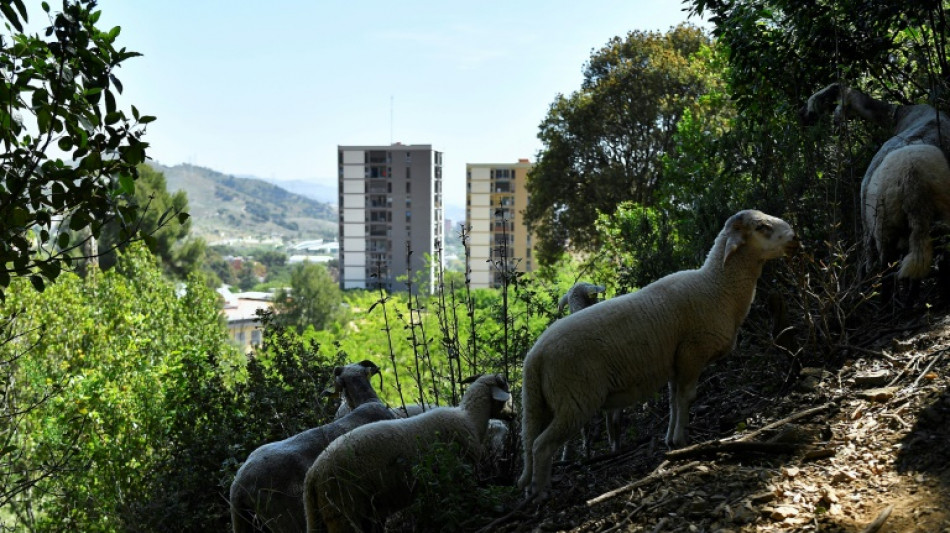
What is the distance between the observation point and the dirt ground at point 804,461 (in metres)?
4.24

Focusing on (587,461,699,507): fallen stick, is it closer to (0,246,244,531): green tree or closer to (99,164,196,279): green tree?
(0,246,244,531): green tree

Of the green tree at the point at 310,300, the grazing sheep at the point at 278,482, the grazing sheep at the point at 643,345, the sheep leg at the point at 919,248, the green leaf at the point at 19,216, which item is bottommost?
the green tree at the point at 310,300

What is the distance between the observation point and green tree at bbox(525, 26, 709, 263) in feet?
94.0

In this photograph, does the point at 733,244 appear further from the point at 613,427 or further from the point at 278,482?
the point at 278,482

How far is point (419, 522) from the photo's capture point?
551 cm

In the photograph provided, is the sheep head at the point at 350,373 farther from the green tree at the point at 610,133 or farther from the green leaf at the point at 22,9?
the green tree at the point at 610,133

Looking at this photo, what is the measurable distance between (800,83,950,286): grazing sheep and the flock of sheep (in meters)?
0.01

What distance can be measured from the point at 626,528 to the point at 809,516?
92cm

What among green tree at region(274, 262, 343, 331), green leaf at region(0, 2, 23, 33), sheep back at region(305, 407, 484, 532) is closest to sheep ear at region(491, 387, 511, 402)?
sheep back at region(305, 407, 484, 532)

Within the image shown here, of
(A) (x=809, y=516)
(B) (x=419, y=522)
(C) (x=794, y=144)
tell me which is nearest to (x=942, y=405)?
(A) (x=809, y=516)

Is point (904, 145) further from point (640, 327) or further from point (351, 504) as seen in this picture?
point (351, 504)

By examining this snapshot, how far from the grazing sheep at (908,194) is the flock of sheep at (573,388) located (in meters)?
0.01

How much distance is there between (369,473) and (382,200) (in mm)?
81065

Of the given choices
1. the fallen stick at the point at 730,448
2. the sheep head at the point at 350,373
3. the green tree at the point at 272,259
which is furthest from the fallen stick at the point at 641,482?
the green tree at the point at 272,259
